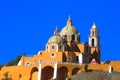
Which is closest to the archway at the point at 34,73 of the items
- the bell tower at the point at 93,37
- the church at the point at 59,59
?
the church at the point at 59,59

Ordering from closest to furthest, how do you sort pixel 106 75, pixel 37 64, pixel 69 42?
pixel 106 75 < pixel 37 64 < pixel 69 42

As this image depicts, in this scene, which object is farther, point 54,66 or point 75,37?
point 75,37

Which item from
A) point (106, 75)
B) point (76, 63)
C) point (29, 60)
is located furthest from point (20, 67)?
point (106, 75)

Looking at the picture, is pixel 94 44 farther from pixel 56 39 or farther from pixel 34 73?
pixel 34 73

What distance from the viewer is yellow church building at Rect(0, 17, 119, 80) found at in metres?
101

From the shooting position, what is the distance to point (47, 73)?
10231 centimetres

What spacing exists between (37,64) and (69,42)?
421 inches

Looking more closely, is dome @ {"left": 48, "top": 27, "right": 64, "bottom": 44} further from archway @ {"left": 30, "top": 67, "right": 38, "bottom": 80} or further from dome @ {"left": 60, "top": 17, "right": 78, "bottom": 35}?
archway @ {"left": 30, "top": 67, "right": 38, "bottom": 80}

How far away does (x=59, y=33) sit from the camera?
369 feet

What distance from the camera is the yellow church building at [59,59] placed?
101188 millimetres

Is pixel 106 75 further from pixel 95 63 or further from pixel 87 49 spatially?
pixel 87 49

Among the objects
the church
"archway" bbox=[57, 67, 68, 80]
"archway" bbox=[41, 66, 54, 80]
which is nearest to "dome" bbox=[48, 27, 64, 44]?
the church

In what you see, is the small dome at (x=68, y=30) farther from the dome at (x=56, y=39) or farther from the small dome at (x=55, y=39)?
the small dome at (x=55, y=39)

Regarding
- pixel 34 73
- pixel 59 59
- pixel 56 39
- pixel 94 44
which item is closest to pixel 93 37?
pixel 94 44
